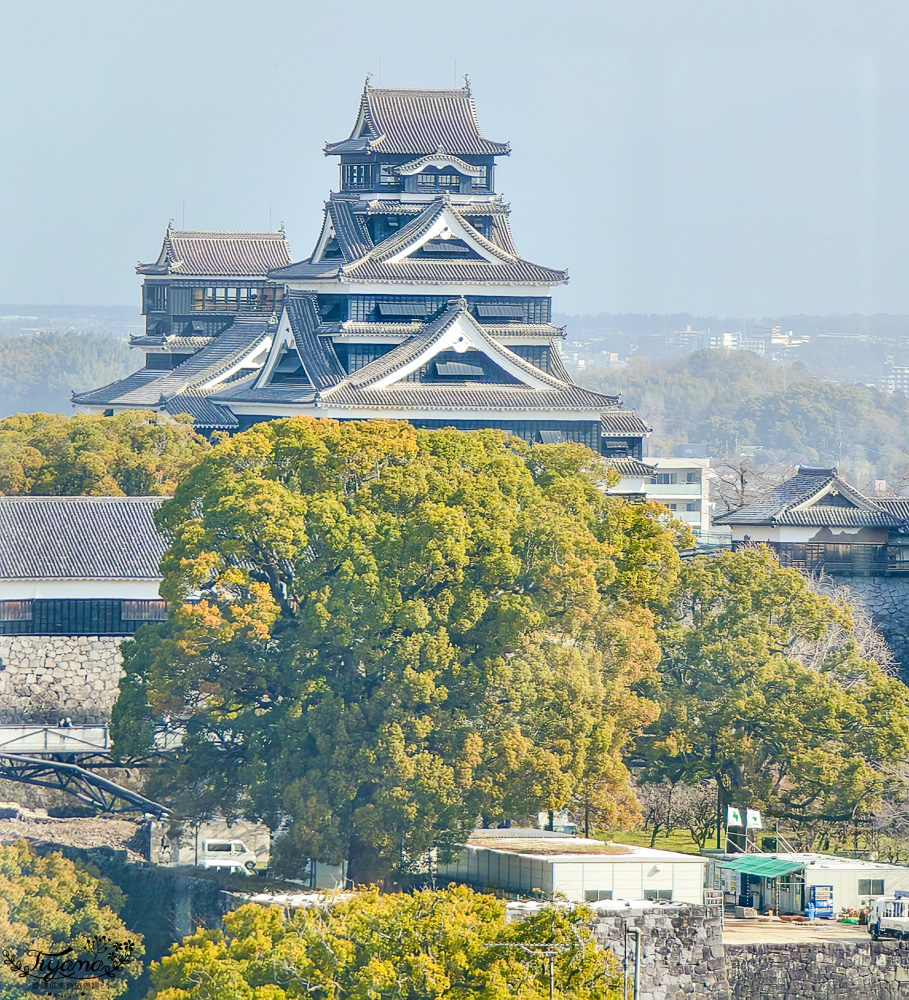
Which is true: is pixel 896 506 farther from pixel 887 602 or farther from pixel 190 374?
pixel 190 374

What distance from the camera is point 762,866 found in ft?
88.1

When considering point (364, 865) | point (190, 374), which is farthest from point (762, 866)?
point (190, 374)

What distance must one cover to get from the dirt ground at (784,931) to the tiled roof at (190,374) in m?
27.2

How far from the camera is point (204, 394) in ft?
163

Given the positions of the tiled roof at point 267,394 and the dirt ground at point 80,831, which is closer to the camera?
the dirt ground at point 80,831

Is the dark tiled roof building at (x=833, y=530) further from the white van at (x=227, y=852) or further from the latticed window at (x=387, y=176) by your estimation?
the white van at (x=227, y=852)

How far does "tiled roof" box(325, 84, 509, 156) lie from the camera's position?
48.0m

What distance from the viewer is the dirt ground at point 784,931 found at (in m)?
24.8

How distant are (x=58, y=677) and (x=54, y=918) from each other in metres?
9.77

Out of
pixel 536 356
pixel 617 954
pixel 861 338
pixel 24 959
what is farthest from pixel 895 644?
pixel 861 338

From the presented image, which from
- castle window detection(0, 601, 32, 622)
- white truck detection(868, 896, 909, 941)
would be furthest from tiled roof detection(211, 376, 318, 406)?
white truck detection(868, 896, 909, 941)

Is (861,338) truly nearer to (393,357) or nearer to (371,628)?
(393,357)

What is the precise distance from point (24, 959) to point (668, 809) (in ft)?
31.9

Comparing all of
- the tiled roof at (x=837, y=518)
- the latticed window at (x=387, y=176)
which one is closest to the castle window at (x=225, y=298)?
the latticed window at (x=387, y=176)
